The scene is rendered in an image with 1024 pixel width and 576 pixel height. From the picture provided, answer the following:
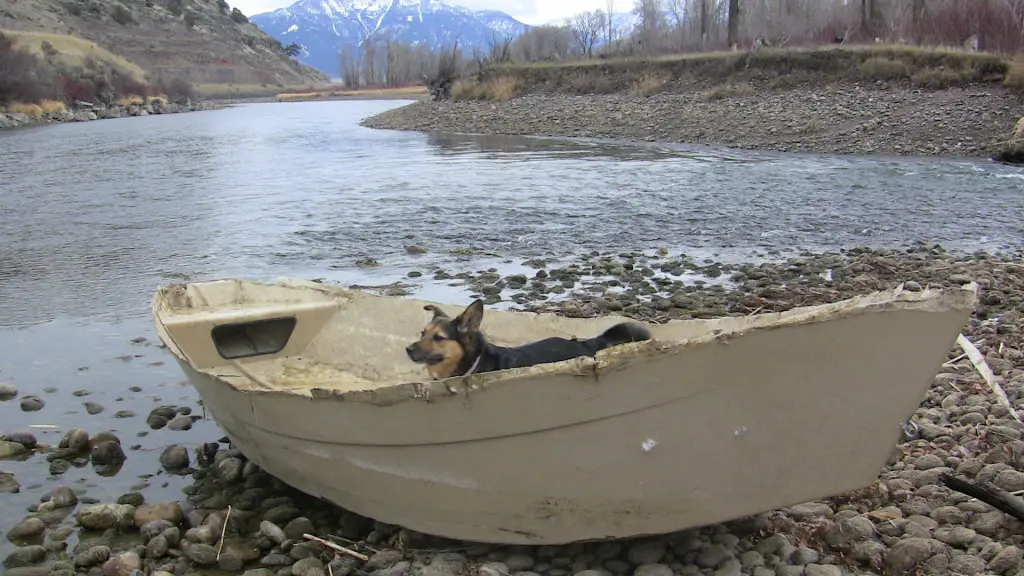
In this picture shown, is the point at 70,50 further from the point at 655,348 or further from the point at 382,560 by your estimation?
the point at 655,348

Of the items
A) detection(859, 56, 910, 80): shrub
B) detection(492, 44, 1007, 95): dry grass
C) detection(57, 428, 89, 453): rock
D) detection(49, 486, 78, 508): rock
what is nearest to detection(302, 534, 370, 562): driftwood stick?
detection(49, 486, 78, 508): rock

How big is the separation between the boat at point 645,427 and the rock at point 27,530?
168 cm

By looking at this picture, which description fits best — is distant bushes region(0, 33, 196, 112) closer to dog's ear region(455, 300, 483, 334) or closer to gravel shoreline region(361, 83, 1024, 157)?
gravel shoreline region(361, 83, 1024, 157)

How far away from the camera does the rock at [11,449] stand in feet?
19.8

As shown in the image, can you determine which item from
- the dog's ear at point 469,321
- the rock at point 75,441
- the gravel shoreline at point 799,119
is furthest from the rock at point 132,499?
the gravel shoreline at point 799,119

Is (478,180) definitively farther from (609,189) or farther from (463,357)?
(463,357)

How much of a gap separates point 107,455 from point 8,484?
63 cm

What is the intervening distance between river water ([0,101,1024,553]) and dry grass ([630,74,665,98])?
12.0 m

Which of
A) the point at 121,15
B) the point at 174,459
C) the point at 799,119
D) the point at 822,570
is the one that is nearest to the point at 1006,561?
the point at 822,570

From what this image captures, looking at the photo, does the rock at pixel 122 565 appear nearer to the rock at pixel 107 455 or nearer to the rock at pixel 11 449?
the rock at pixel 107 455

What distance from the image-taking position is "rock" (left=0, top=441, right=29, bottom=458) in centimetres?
603

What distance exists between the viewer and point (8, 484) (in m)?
5.61

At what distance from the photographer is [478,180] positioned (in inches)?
848

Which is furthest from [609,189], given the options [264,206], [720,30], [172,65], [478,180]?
[172,65]
